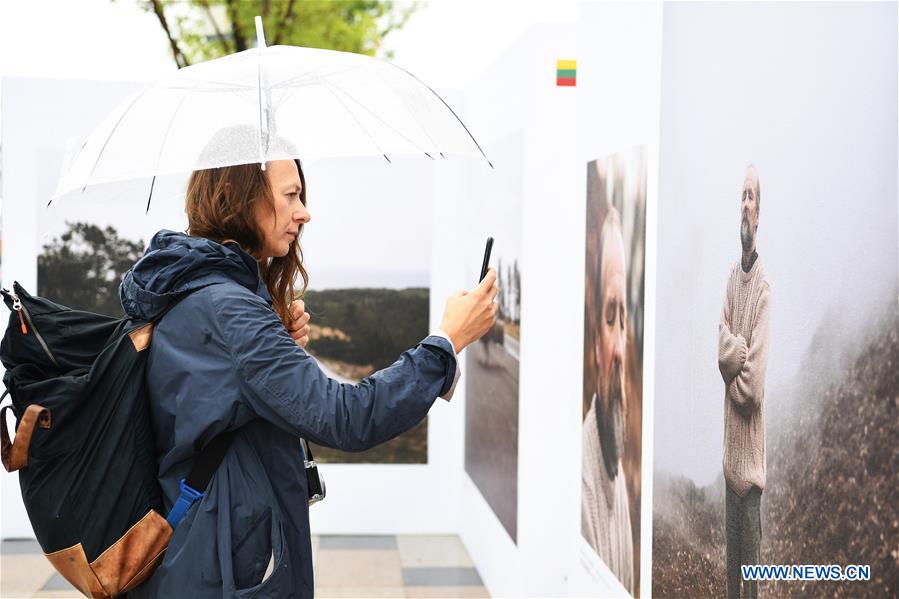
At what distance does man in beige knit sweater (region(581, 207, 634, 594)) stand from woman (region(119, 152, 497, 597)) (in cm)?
158

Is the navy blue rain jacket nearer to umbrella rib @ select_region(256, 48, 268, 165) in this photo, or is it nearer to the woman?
the woman

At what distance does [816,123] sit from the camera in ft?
8.20

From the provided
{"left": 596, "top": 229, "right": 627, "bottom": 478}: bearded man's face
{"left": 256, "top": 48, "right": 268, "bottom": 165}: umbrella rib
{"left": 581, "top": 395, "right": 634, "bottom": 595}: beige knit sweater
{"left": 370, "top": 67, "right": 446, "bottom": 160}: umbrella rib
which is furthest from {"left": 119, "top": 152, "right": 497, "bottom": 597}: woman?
{"left": 581, "top": 395, "right": 634, "bottom": 595}: beige knit sweater

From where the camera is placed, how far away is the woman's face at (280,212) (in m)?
2.15

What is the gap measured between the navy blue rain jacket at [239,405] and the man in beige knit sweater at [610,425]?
1.70m

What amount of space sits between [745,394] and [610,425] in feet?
3.76

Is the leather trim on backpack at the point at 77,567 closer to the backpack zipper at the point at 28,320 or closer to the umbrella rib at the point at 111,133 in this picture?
the backpack zipper at the point at 28,320

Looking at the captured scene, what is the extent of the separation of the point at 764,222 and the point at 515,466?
95.4 inches

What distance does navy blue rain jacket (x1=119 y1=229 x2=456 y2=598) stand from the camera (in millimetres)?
1866

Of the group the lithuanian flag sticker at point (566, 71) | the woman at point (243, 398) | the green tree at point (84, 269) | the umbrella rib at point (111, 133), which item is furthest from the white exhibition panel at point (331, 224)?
the woman at point (243, 398)

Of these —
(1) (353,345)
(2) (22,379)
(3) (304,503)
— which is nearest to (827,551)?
(3) (304,503)

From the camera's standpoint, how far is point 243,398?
75.4 inches

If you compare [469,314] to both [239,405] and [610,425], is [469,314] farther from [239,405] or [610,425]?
[610,425]

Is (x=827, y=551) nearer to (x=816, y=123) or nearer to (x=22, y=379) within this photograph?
(x=816, y=123)
